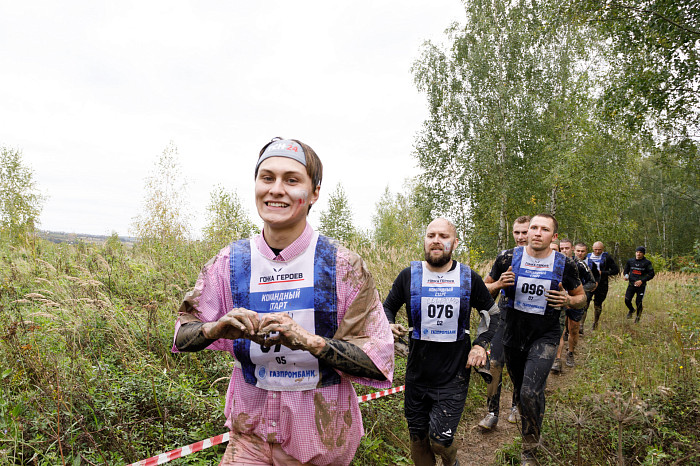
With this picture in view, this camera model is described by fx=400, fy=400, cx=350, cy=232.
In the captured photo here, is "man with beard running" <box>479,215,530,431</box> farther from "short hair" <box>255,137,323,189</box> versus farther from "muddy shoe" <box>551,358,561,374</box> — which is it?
"short hair" <box>255,137,323,189</box>

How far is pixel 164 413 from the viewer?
3.32m

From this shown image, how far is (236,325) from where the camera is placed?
4.44 feet

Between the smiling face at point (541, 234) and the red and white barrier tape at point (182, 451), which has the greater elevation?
the smiling face at point (541, 234)

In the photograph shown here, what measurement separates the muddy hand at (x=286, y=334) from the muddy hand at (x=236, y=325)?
3cm

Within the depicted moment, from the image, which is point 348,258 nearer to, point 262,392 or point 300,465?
point 262,392

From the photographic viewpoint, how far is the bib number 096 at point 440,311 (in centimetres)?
343

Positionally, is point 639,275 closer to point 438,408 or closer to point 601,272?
point 601,272

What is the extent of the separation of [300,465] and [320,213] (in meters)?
20.9

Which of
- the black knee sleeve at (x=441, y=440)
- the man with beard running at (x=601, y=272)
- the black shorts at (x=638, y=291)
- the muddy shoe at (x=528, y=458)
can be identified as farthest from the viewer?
the black shorts at (x=638, y=291)

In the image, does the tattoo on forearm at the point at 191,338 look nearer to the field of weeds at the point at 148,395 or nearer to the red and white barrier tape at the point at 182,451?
the red and white barrier tape at the point at 182,451

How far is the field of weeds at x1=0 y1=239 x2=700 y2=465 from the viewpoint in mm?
2865

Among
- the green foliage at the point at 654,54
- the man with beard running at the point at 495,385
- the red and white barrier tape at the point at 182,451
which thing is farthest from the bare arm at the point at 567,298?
the green foliage at the point at 654,54

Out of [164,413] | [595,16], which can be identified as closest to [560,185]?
[595,16]

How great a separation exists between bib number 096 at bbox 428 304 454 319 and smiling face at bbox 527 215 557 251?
5.02ft
